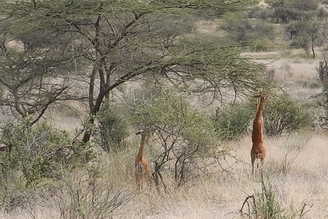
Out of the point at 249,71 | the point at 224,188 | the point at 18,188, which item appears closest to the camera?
the point at 18,188

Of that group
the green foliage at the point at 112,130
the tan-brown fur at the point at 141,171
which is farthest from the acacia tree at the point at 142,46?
the green foliage at the point at 112,130

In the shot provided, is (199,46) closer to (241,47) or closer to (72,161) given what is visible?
(241,47)

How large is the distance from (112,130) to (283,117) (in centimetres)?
519

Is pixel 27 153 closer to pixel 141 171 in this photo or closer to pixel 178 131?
pixel 141 171

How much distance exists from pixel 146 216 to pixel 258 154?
2.85 meters

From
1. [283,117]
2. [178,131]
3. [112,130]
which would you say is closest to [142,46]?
[178,131]

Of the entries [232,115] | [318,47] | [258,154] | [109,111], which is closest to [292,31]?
[318,47]

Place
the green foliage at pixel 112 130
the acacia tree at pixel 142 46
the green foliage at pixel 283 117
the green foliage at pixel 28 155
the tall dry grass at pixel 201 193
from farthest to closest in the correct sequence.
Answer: the green foliage at pixel 283 117 → the green foliage at pixel 112 130 → the acacia tree at pixel 142 46 → the green foliage at pixel 28 155 → the tall dry grass at pixel 201 193

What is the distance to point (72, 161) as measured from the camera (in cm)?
855

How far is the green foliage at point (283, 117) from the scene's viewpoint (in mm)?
15820

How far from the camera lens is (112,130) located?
533 inches

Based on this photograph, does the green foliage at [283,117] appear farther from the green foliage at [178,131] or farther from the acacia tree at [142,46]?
the green foliage at [178,131]

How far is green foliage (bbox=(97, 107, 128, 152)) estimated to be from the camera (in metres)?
13.3

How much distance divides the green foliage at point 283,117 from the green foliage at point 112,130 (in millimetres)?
4334
